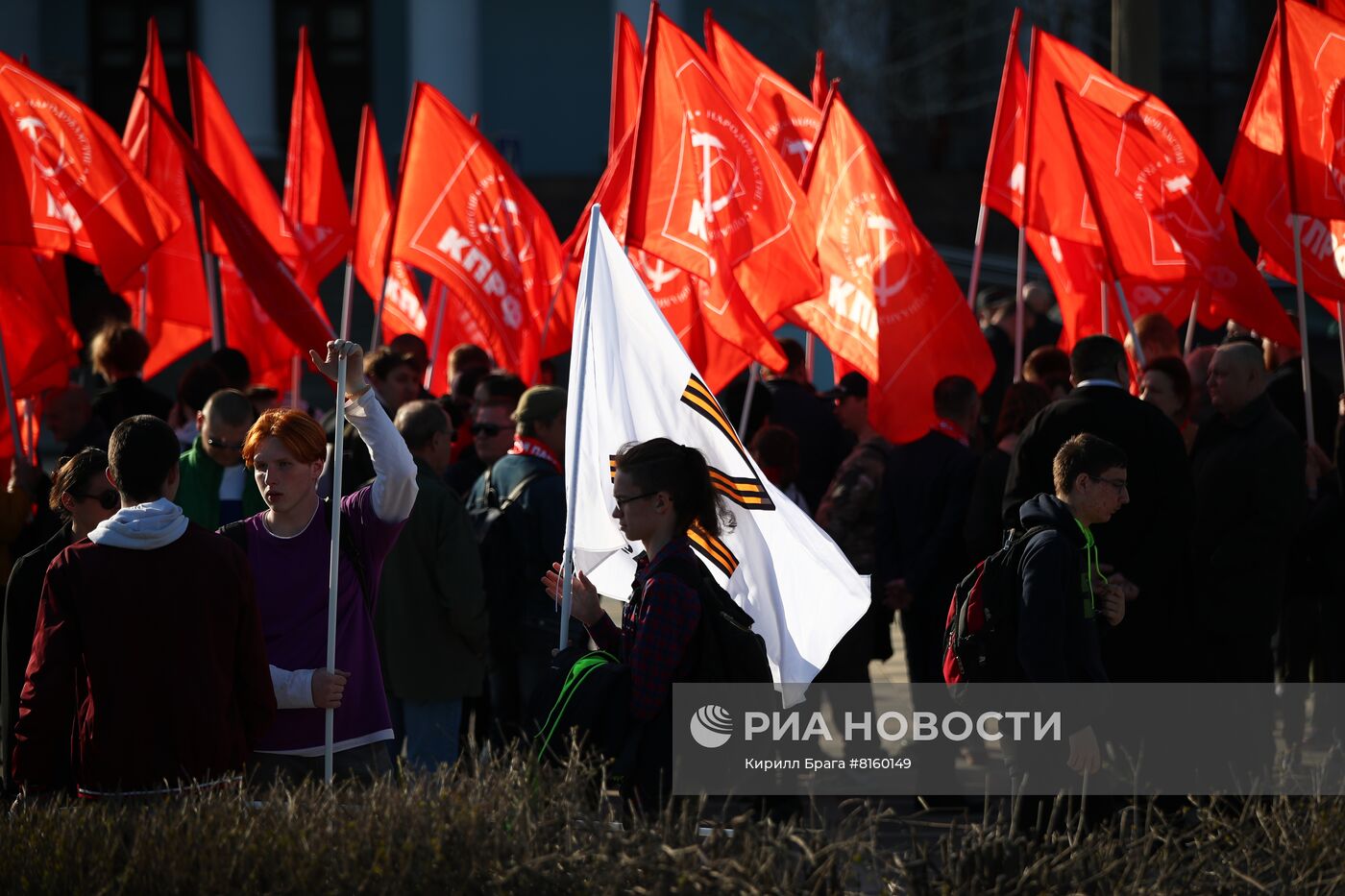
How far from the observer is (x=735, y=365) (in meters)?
9.51

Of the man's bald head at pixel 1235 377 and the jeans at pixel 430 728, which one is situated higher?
the man's bald head at pixel 1235 377

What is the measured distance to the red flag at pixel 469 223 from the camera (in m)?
10.7

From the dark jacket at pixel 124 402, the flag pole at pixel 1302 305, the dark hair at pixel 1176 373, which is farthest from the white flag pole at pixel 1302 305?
the dark jacket at pixel 124 402

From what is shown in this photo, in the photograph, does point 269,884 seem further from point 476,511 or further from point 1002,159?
point 1002,159

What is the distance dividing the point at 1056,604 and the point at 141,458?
2585 millimetres

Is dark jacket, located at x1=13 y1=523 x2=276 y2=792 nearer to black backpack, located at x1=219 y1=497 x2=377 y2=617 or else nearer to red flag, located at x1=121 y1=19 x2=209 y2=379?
black backpack, located at x1=219 y1=497 x2=377 y2=617

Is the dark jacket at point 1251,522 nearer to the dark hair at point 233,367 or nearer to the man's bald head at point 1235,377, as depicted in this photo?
the man's bald head at point 1235,377

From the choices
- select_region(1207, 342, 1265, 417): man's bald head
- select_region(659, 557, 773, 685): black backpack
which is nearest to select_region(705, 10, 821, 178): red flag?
select_region(1207, 342, 1265, 417): man's bald head

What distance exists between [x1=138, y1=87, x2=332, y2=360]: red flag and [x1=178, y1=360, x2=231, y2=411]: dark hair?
158cm

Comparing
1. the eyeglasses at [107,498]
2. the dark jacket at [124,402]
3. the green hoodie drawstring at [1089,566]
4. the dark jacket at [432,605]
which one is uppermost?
the dark jacket at [124,402]

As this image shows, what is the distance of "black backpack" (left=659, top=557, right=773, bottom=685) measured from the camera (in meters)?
4.60

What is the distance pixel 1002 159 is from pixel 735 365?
2.09 metres

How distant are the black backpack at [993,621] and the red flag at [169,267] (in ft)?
21.2

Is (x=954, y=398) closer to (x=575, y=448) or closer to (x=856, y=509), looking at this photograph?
(x=856, y=509)
